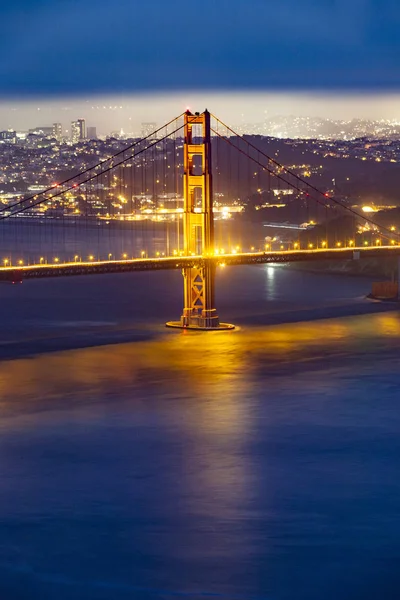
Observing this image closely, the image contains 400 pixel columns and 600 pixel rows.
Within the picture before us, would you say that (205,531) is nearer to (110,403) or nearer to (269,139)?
(110,403)

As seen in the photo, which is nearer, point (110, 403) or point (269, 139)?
point (110, 403)

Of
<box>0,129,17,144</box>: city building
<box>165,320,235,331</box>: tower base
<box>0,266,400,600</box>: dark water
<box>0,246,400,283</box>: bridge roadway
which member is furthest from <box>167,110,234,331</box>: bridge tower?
<box>0,129,17,144</box>: city building

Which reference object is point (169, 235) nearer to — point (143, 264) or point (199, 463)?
point (143, 264)

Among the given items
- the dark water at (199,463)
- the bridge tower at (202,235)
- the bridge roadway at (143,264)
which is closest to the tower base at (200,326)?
the bridge tower at (202,235)

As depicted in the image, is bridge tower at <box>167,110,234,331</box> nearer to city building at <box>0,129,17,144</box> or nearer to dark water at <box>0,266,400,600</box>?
dark water at <box>0,266,400,600</box>

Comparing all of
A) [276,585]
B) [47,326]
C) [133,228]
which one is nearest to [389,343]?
[47,326]
